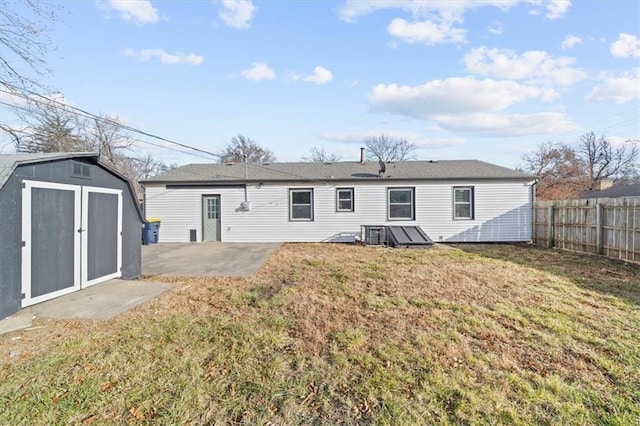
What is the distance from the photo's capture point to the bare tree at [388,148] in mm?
35781

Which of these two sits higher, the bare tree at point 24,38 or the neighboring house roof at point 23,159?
the bare tree at point 24,38

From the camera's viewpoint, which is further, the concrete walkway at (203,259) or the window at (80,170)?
the concrete walkway at (203,259)

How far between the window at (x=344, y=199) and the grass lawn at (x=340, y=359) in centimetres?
684

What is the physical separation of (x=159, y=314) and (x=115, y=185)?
3.24 meters

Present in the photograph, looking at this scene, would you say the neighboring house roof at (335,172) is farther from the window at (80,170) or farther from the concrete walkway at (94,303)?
the concrete walkway at (94,303)

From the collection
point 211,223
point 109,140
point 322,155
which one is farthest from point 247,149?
point 211,223

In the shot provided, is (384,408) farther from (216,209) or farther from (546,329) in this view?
(216,209)

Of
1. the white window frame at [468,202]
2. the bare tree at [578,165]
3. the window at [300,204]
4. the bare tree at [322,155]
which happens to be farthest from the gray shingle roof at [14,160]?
the bare tree at [322,155]

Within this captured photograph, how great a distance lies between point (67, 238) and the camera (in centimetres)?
493

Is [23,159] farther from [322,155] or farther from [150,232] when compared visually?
[322,155]

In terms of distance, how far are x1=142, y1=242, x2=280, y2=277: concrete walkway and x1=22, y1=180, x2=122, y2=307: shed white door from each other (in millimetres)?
1399

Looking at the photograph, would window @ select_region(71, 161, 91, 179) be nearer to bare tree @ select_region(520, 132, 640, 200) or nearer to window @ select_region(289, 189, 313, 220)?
window @ select_region(289, 189, 313, 220)

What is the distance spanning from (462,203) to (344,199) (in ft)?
15.1

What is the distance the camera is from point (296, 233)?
12.4m
